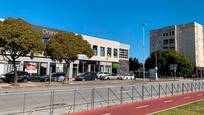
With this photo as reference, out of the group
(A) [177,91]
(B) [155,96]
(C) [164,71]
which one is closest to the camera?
(B) [155,96]

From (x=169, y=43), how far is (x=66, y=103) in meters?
118

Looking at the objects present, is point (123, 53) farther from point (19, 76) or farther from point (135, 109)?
point (135, 109)

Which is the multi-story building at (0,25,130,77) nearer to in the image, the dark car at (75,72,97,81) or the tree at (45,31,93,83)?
the dark car at (75,72,97,81)

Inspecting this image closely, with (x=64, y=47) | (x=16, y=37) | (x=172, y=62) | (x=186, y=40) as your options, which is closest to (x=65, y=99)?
(x=16, y=37)

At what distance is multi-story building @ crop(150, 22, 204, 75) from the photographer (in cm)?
11531

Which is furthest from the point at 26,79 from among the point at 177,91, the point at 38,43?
the point at 177,91

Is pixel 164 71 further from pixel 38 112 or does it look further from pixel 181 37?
Answer: pixel 38 112

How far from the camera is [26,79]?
1544 inches

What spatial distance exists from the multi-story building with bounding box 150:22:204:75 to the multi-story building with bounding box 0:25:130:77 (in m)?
43.7

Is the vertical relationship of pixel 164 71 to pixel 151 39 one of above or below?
below

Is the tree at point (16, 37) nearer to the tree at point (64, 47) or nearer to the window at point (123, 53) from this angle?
the tree at point (64, 47)

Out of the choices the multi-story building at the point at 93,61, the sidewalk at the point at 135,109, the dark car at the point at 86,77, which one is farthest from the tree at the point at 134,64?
the sidewalk at the point at 135,109

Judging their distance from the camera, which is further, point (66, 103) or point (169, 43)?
point (169, 43)

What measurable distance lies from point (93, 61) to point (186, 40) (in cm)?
6888
